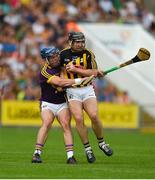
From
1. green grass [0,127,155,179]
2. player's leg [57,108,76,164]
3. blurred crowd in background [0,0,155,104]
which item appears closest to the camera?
green grass [0,127,155,179]

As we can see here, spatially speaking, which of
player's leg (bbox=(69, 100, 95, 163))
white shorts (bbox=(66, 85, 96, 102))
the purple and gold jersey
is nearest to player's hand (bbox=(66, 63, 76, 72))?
the purple and gold jersey

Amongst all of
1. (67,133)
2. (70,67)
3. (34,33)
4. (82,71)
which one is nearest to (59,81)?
(70,67)

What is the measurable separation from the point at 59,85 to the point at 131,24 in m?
18.7

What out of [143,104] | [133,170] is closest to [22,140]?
[143,104]

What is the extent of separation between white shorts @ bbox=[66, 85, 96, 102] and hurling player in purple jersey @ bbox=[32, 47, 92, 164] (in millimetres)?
169

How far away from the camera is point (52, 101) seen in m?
16.9

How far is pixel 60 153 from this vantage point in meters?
19.8

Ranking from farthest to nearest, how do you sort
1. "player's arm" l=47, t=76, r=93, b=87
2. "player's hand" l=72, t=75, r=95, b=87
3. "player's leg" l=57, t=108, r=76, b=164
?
"player's leg" l=57, t=108, r=76, b=164
"player's hand" l=72, t=75, r=95, b=87
"player's arm" l=47, t=76, r=93, b=87

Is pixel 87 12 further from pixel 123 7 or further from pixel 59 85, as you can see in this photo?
pixel 59 85

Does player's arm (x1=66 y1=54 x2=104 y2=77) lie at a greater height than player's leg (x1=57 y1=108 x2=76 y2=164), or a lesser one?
greater

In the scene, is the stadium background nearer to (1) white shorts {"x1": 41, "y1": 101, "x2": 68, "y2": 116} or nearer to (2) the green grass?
(2) the green grass

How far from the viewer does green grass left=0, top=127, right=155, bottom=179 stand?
14562 millimetres

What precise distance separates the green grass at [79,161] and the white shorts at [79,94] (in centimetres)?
122

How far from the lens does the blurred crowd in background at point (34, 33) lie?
107ft
